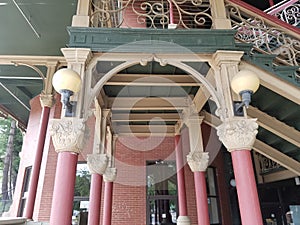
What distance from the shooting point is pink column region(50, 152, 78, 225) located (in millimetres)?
2521

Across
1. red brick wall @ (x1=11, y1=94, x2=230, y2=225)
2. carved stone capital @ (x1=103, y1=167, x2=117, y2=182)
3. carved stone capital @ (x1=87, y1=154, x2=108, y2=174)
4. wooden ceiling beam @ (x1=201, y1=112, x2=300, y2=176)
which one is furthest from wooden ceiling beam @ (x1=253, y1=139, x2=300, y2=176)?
carved stone capital @ (x1=103, y1=167, x2=117, y2=182)

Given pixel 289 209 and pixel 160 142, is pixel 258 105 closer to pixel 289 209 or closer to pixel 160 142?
pixel 160 142

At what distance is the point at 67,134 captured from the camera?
2.76 m

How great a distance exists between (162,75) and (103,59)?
4.26 ft

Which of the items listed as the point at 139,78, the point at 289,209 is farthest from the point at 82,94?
the point at 289,209

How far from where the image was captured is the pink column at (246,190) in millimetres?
2561

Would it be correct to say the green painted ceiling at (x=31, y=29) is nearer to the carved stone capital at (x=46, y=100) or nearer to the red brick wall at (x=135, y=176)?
the carved stone capital at (x=46, y=100)

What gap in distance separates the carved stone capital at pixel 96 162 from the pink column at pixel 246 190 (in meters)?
2.66

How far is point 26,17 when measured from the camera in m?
5.20

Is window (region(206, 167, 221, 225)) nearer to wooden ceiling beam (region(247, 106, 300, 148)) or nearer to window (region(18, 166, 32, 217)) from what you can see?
wooden ceiling beam (region(247, 106, 300, 148))

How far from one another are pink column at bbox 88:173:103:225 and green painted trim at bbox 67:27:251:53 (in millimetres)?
2634

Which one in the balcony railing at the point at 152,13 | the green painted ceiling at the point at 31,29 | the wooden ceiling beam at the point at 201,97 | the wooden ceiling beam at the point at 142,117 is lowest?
the wooden ceiling beam at the point at 201,97

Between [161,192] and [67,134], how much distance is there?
5.57 metres

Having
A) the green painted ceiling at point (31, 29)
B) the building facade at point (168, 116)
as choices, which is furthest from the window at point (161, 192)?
the green painted ceiling at point (31, 29)
